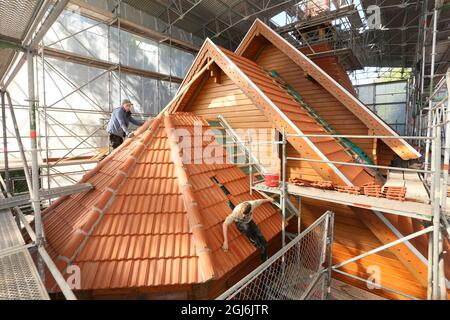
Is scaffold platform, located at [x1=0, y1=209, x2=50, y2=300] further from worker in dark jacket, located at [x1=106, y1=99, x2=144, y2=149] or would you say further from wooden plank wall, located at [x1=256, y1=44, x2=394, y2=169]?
wooden plank wall, located at [x1=256, y1=44, x2=394, y2=169]

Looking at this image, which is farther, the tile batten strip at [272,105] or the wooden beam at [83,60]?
the wooden beam at [83,60]

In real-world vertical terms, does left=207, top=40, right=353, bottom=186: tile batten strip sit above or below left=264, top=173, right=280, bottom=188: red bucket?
above

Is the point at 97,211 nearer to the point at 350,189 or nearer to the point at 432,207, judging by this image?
the point at 350,189

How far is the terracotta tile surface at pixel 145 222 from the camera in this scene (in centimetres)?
367

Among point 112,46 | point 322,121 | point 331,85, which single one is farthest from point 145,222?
point 112,46

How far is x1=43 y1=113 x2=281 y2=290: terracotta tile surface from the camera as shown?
3.67 metres

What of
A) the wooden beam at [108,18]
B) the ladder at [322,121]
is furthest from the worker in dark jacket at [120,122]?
the wooden beam at [108,18]

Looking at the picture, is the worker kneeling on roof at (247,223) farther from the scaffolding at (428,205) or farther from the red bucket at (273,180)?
the scaffolding at (428,205)

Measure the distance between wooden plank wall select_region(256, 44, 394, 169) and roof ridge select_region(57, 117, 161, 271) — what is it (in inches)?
234

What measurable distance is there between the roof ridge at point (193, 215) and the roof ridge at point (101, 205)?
790mm

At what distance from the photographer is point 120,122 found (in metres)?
7.10

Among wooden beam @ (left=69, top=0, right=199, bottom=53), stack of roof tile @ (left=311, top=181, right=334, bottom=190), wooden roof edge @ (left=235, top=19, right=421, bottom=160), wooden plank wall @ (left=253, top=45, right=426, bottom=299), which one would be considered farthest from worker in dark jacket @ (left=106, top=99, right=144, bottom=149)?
wooden beam @ (left=69, top=0, right=199, bottom=53)
